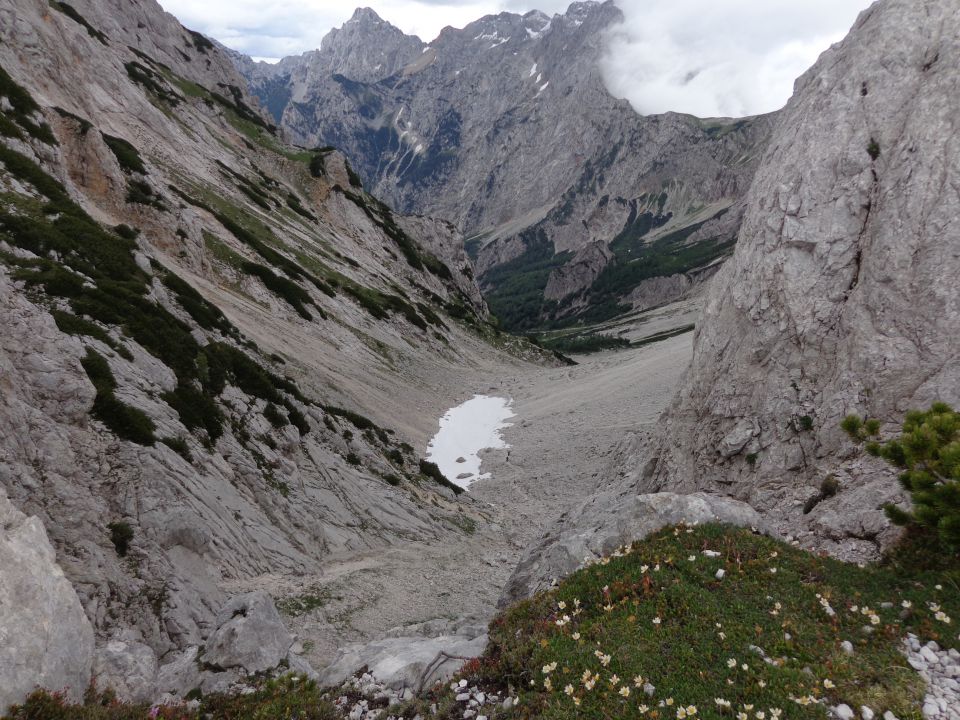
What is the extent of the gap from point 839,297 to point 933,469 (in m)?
12.0

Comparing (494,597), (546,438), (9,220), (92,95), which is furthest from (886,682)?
(92,95)

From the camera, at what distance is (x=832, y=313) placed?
61.7 ft

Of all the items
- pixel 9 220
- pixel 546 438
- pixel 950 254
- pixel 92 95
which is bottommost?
Answer: pixel 546 438

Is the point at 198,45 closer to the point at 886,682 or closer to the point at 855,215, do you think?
the point at 855,215

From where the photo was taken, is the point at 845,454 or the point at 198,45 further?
the point at 198,45

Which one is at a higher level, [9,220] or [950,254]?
[950,254]

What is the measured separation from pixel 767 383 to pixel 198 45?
6379 inches

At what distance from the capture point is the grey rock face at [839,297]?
52.4 feet

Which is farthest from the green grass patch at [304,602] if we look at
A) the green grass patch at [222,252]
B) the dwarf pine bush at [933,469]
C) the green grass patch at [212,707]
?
the green grass patch at [222,252]

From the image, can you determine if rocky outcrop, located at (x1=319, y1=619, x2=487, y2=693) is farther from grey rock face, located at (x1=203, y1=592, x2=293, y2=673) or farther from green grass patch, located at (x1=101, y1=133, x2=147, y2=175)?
green grass patch, located at (x1=101, y1=133, x2=147, y2=175)

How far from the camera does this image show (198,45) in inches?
5221

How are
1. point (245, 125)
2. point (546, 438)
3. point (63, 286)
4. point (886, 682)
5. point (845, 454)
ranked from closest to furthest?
1. point (886, 682)
2. point (845, 454)
3. point (63, 286)
4. point (546, 438)
5. point (245, 125)

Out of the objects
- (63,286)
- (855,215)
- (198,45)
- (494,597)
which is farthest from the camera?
(198,45)

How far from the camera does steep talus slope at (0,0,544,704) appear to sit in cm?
1304
